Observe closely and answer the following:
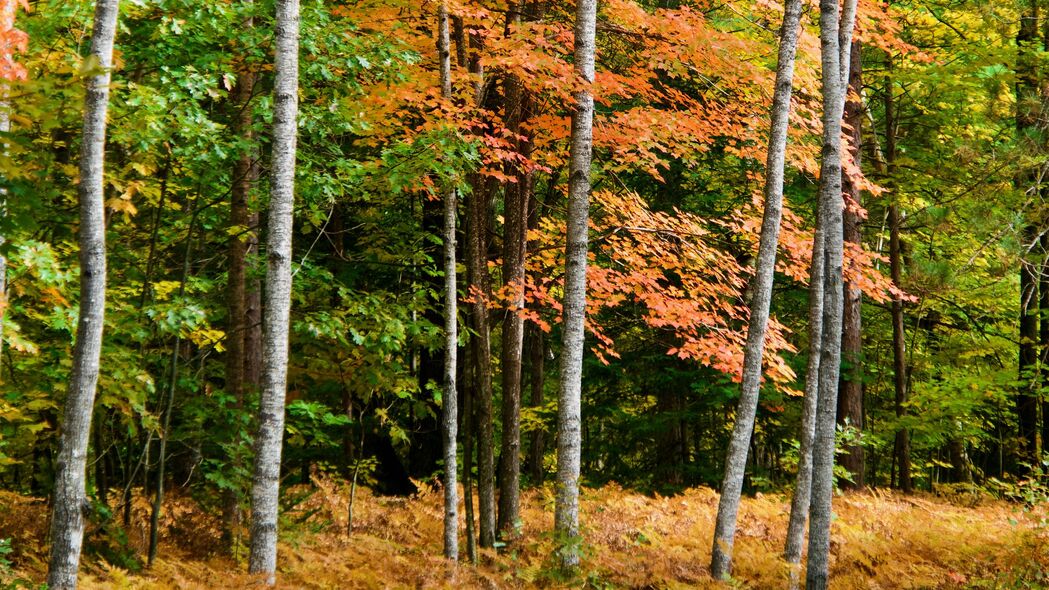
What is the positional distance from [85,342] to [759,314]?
624cm

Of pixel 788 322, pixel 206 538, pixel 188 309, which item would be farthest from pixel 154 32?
pixel 788 322

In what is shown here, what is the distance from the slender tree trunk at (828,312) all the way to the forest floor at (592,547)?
0.94 meters

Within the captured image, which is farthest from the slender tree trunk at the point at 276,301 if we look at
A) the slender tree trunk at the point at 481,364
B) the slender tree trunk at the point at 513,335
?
the slender tree trunk at the point at 513,335

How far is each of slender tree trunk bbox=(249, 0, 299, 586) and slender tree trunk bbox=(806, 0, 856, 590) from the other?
16.8 feet

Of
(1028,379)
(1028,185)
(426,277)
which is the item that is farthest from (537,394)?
(1028,185)

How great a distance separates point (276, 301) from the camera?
19.9 feet

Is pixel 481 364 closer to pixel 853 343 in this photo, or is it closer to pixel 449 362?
pixel 449 362

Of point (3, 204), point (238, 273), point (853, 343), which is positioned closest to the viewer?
point (3, 204)

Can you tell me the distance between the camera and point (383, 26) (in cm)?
919

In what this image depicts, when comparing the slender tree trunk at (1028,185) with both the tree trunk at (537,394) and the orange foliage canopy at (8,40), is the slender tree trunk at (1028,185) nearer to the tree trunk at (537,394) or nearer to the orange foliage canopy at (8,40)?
the tree trunk at (537,394)

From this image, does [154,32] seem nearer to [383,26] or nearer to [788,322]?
[383,26]

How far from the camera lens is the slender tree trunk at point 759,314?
8023mm

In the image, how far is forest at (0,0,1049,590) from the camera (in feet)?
19.7

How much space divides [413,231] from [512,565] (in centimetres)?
434
